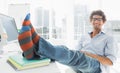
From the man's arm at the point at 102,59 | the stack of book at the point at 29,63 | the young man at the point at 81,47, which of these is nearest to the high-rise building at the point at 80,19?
the young man at the point at 81,47

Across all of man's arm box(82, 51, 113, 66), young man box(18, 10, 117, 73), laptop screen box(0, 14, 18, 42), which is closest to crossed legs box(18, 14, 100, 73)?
young man box(18, 10, 117, 73)

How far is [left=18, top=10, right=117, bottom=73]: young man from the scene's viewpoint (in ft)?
2.78

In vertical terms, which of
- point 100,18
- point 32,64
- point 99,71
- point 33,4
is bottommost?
point 99,71

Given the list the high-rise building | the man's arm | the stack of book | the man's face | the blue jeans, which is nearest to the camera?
the stack of book

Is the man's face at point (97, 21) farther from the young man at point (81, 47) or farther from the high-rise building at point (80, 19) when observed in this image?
the high-rise building at point (80, 19)

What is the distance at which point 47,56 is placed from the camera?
0.92 meters

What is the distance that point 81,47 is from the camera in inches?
76.8

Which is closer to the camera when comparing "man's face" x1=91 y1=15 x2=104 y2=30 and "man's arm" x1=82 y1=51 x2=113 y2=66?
"man's arm" x1=82 y1=51 x2=113 y2=66

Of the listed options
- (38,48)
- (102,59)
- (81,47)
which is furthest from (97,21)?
(38,48)

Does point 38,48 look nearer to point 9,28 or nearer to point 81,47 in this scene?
point 9,28

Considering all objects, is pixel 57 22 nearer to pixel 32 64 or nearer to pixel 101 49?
pixel 101 49

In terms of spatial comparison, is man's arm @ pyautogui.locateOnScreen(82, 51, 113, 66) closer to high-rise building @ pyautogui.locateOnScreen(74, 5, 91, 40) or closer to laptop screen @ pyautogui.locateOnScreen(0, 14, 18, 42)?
laptop screen @ pyautogui.locateOnScreen(0, 14, 18, 42)

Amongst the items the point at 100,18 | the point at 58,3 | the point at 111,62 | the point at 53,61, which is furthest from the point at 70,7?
the point at 53,61

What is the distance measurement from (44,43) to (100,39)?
3.35 ft
